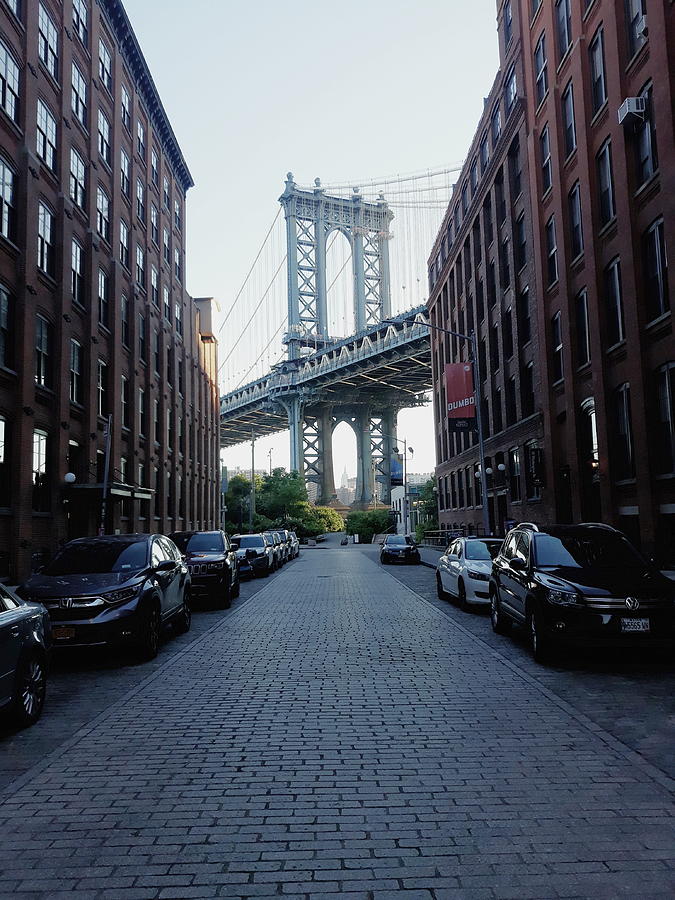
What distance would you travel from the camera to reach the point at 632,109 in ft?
61.7

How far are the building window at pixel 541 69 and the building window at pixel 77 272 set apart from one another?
17.7 meters

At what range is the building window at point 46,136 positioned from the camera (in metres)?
Answer: 24.1

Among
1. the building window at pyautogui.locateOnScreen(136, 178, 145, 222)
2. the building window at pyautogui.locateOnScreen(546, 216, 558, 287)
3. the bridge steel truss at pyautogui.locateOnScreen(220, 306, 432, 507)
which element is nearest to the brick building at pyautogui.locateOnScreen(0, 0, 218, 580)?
the building window at pyautogui.locateOnScreen(136, 178, 145, 222)

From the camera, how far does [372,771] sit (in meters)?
5.43

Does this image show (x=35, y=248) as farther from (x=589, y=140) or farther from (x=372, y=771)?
(x=372, y=771)

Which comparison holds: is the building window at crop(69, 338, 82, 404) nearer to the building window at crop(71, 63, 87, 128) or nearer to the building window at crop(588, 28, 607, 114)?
the building window at crop(71, 63, 87, 128)

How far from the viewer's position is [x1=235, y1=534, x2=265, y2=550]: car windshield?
98.1 feet

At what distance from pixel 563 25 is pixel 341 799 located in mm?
27687

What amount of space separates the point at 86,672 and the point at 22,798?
472 centimetres

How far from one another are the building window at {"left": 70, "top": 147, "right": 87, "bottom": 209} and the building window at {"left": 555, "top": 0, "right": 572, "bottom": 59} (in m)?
17.1

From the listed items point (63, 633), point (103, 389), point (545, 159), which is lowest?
point (63, 633)

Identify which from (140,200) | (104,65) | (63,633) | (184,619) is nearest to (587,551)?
(184,619)

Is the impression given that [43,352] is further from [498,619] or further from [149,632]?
[498,619]

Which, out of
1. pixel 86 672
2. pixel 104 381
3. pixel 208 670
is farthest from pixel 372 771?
pixel 104 381
